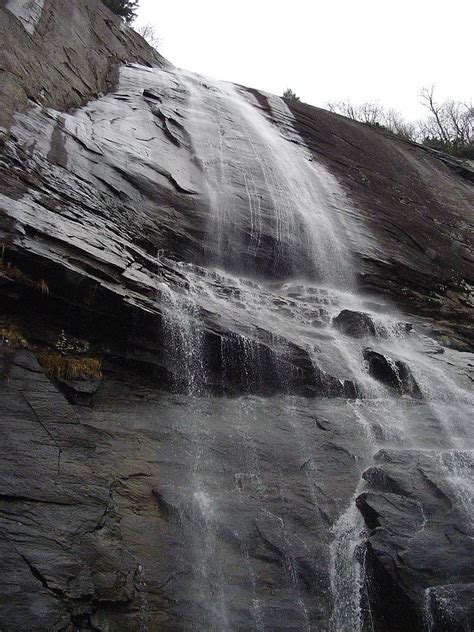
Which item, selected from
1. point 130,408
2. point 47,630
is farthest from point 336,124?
point 47,630

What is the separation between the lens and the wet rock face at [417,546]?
5.47 metres

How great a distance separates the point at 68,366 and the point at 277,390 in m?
3.43

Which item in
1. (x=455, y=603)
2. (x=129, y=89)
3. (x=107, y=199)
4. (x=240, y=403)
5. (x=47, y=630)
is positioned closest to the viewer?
(x=47, y=630)

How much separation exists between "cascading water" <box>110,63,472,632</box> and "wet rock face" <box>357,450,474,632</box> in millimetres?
175

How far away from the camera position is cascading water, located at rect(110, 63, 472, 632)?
19.5 feet

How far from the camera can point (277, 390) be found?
8.52m

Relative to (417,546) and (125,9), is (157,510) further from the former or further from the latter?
(125,9)

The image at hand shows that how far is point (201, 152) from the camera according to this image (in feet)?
45.9

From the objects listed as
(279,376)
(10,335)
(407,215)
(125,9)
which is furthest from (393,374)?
(125,9)

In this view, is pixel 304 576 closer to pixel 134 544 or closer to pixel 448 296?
pixel 134 544

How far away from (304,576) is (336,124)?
1838 centimetres

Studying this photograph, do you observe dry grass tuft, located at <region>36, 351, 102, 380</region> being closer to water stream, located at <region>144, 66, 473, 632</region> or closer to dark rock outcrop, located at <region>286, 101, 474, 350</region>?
water stream, located at <region>144, 66, 473, 632</region>

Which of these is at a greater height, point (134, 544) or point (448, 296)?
point (448, 296)

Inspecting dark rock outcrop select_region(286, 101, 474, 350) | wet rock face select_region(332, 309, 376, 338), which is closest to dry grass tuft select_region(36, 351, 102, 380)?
wet rock face select_region(332, 309, 376, 338)
